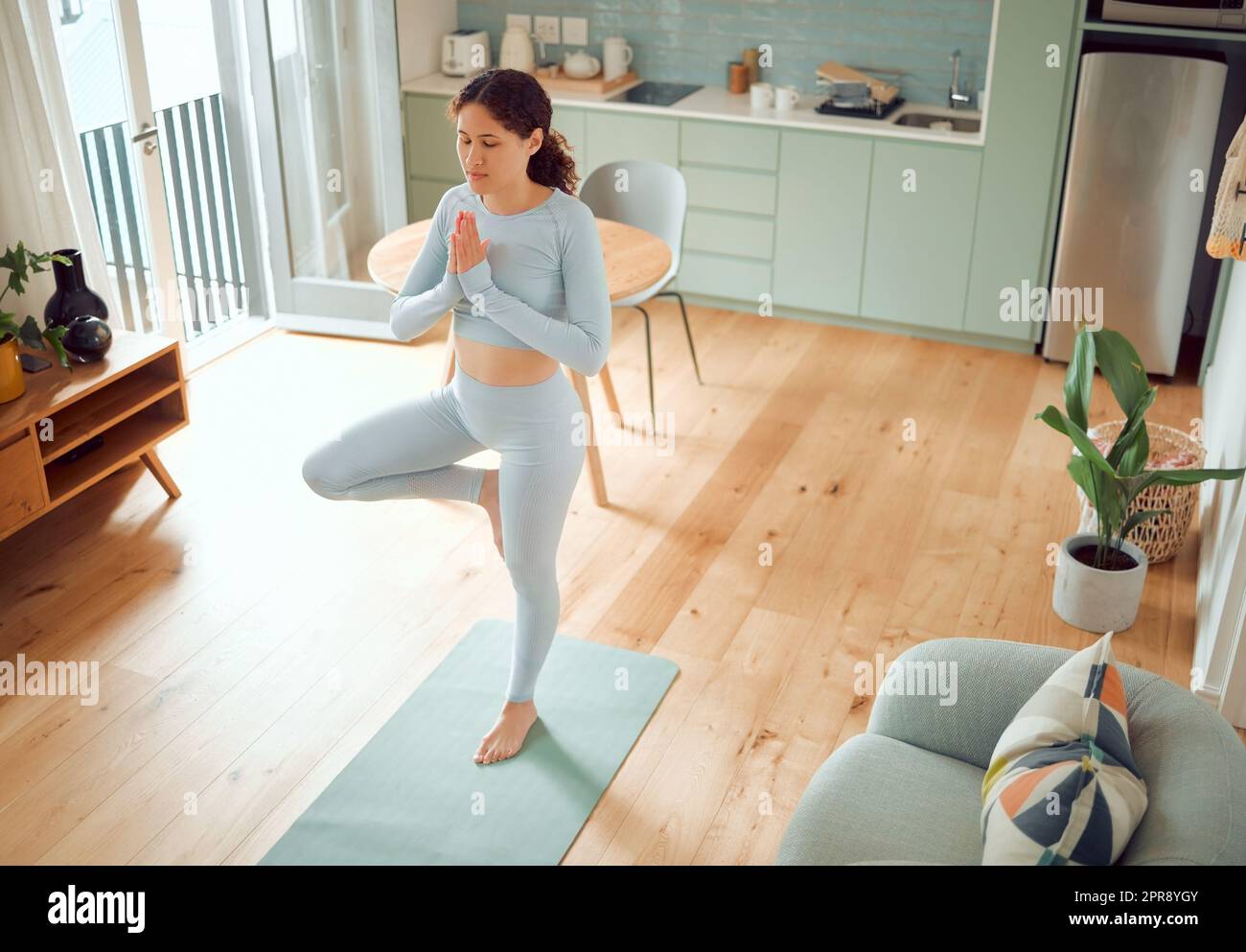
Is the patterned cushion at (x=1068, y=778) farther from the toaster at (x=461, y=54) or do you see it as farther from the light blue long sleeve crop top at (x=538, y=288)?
the toaster at (x=461, y=54)

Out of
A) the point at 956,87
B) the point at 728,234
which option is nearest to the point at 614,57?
the point at 728,234

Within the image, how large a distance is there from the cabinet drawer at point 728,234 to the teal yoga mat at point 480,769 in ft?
8.50

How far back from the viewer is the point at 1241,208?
9.52 ft

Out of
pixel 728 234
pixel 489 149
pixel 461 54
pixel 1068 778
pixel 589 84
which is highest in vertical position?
pixel 489 149

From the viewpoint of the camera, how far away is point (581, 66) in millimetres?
5582

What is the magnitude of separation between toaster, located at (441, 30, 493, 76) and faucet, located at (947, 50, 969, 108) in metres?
2.09

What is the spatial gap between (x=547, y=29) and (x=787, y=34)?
114cm

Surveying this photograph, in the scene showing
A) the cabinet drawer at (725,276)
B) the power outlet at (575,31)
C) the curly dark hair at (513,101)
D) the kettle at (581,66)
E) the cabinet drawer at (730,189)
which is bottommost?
the cabinet drawer at (725,276)

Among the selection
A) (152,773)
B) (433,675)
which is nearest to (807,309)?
(433,675)

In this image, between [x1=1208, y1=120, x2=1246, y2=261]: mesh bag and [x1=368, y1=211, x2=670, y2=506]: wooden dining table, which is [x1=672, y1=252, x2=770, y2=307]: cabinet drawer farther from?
[x1=1208, y1=120, x2=1246, y2=261]: mesh bag

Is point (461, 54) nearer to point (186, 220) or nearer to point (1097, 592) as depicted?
point (186, 220)

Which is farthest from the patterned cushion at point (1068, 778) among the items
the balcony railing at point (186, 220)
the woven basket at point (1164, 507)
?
the balcony railing at point (186, 220)

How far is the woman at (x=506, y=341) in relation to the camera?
2430 millimetres
